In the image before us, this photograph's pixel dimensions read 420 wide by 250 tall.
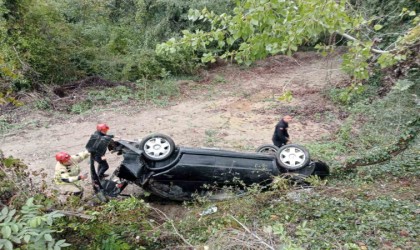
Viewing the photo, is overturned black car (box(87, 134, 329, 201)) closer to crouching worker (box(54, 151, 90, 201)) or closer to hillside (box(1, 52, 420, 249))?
hillside (box(1, 52, 420, 249))

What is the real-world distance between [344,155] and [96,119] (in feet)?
24.2

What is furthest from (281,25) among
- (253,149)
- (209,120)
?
(209,120)

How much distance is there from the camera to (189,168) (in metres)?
6.24

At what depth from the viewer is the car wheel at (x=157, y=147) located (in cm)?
625

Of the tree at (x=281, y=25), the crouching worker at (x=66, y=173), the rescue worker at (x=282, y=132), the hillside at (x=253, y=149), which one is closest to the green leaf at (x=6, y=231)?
the hillside at (x=253, y=149)

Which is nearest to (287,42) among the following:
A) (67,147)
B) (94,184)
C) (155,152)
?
(155,152)

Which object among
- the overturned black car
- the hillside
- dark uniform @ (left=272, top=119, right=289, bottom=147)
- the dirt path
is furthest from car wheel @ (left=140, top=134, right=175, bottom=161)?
dark uniform @ (left=272, top=119, right=289, bottom=147)

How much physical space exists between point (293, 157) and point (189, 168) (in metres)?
1.77

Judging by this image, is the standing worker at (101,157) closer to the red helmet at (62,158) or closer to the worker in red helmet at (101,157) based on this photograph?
the worker in red helmet at (101,157)

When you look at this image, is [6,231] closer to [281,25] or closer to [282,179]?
[281,25]

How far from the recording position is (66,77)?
14711mm

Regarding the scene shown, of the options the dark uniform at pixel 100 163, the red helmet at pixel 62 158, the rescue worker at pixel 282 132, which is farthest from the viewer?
the rescue worker at pixel 282 132

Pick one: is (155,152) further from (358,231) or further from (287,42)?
(358,231)

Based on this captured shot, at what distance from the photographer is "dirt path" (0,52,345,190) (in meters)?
10.2
